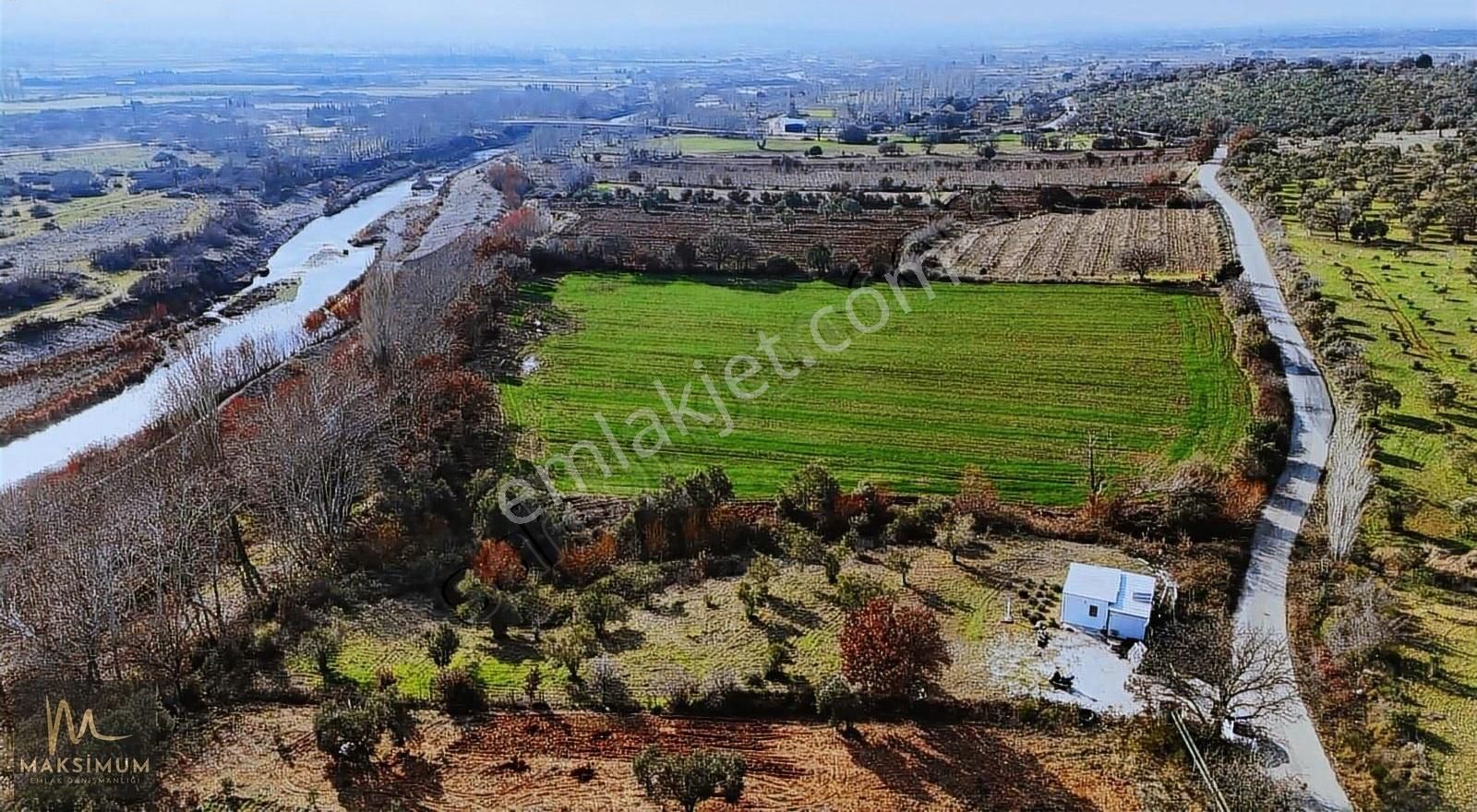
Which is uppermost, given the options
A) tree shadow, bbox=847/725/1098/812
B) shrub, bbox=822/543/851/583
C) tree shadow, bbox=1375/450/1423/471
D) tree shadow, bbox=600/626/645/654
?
tree shadow, bbox=1375/450/1423/471

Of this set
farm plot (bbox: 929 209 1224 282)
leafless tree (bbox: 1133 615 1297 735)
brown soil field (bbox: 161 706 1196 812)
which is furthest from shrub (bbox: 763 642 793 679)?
farm plot (bbox: 929 209 1224 282)

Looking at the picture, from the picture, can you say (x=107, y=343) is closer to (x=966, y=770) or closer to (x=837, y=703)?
(x=837, y=703)

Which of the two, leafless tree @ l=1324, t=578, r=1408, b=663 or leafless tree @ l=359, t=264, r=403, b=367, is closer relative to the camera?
leafless tree @ l=1324, t=578, r=1408, b=663

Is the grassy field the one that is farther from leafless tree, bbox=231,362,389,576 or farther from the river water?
the river water

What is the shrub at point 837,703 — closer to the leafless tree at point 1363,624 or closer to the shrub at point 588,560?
the shrub at point 588,560

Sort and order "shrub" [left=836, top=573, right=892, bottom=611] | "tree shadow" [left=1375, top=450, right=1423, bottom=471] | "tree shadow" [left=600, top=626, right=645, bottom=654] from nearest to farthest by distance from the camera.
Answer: "tree shadow" [left=600, top=626, right=645, bottom=654]
"shrub" [left=836, top=573, right=892, bottom=611]
"tree shadow" [left=1375, top=450, right=1423, bottom=471]

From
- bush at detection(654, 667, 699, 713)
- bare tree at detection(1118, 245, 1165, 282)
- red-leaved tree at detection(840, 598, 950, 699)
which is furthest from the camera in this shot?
bare tree at detection(1118, 245, 1165, 282)
